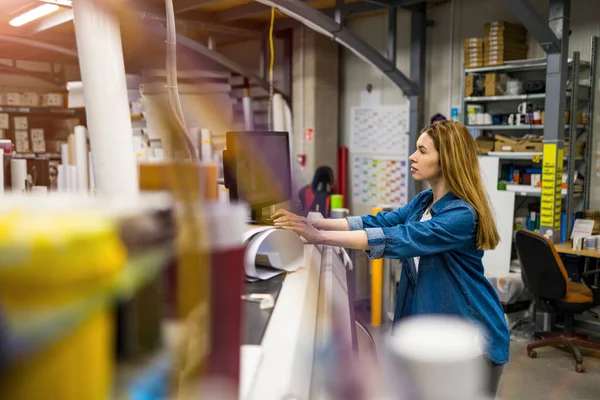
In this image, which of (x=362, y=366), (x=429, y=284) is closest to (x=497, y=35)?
(x=429, y=284)

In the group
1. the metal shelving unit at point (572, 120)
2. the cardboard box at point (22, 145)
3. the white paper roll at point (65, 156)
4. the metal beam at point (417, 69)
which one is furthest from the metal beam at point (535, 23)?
the cardboard box at point (22, 145)

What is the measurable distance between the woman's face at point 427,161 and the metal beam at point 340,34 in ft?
6.78

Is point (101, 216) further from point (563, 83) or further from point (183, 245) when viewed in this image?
point (563, 83)

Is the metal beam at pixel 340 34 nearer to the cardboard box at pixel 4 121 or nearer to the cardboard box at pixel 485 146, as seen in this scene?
the cardboard box at pixel 485 146

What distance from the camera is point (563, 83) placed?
4340 mm

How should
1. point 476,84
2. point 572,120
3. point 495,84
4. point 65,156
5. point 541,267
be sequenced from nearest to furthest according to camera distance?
point 65,156, point 541,267, point 572,120, point 495,84, point 476,84

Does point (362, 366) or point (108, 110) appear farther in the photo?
point (362, 366)

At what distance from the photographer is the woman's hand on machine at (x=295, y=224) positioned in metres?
0.86

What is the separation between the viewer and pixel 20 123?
6633 mm

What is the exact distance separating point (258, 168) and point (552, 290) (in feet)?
11.7

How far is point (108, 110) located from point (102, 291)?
0.26 m

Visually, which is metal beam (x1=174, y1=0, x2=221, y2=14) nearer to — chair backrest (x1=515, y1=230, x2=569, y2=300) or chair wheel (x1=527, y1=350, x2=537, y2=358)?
chair backrest (x1=515, y1=230, x2=569, y2=300)

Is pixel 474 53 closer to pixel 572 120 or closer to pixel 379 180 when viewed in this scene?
pixel 572 120

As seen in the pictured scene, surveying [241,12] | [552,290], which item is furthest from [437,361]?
[241,12]
